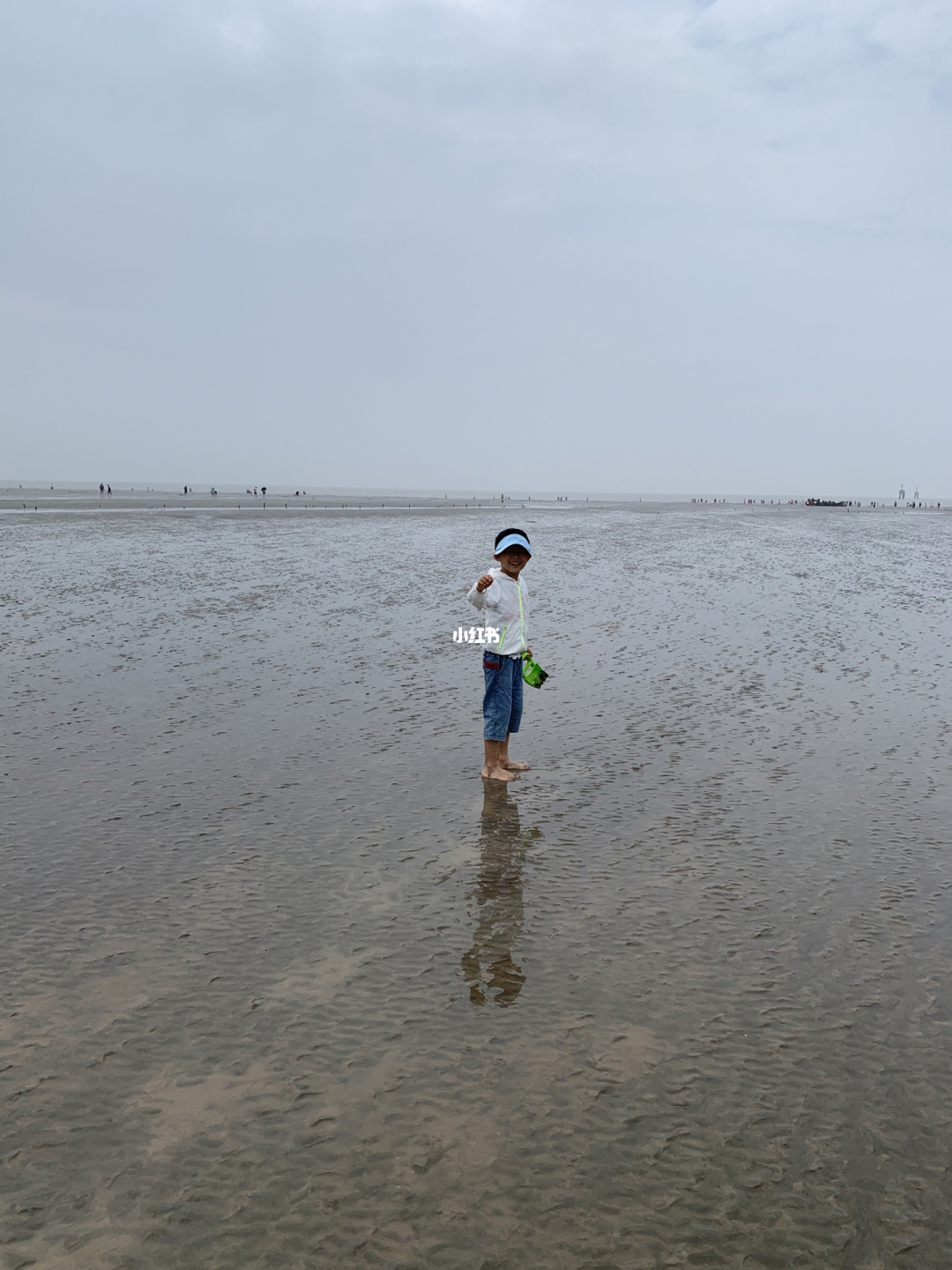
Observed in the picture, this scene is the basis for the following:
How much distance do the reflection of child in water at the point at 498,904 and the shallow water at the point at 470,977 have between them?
0.02 meters

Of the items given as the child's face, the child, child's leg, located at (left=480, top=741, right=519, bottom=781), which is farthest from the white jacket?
child's leg, located at (left=480, top=741, right=519, bottom=781)

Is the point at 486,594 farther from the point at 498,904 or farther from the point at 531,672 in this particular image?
the point at 498,904

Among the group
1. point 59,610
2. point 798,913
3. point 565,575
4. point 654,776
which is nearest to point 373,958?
point 798,913

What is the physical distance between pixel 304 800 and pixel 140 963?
2371 millimetres

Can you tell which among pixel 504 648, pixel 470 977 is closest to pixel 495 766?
pixel 504 648

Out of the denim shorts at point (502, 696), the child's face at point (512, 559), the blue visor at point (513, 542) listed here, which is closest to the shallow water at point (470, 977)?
the denim shorts at point (502, 696)

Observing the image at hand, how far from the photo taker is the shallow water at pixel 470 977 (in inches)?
119

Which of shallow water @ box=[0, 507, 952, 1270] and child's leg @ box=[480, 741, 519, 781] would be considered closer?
shallow water @ box=[0, 507, 952, 1270]

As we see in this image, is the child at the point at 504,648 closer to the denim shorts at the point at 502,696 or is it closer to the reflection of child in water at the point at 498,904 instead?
the denim shorts at the point at 502,696

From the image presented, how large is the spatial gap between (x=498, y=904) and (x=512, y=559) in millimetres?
3292

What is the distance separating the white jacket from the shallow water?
1.11 metres

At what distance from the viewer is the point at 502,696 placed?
293 inches

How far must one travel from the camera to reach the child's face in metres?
7.59

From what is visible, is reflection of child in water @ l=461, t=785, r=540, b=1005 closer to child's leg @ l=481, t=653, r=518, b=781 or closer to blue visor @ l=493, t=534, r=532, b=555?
child's leg @ l=481, t=653, r=518, b=781
